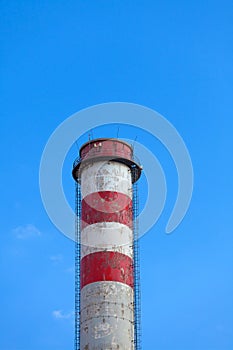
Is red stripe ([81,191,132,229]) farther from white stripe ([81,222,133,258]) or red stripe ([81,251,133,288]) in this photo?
red stripe ([81,251,133,288])

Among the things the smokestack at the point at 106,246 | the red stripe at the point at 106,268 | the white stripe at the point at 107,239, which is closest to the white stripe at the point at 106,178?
the smokestack at the point at 106,246

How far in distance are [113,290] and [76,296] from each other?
303cm

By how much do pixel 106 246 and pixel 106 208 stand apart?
8.54 ft

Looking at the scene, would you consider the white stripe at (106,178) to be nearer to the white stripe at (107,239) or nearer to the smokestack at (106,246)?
the smokestack at (106,246)

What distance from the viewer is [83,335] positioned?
142ft

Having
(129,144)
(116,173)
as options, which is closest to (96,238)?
(116,173)

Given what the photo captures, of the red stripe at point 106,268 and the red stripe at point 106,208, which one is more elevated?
the red stripe at point 106,208

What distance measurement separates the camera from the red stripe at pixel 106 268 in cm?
4406

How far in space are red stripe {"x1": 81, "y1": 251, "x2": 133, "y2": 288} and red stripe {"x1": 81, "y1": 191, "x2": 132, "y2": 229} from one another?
2.37 m

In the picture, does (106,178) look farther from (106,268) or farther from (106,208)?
(106,268)

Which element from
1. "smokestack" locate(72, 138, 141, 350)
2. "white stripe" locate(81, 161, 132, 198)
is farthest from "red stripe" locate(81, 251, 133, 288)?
"white stripe" locate(81, 161, 132, 198)

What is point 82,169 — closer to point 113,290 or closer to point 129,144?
point 129,144

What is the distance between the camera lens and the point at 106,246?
44938mm

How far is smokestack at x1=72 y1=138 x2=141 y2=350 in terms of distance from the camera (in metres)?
43.0
